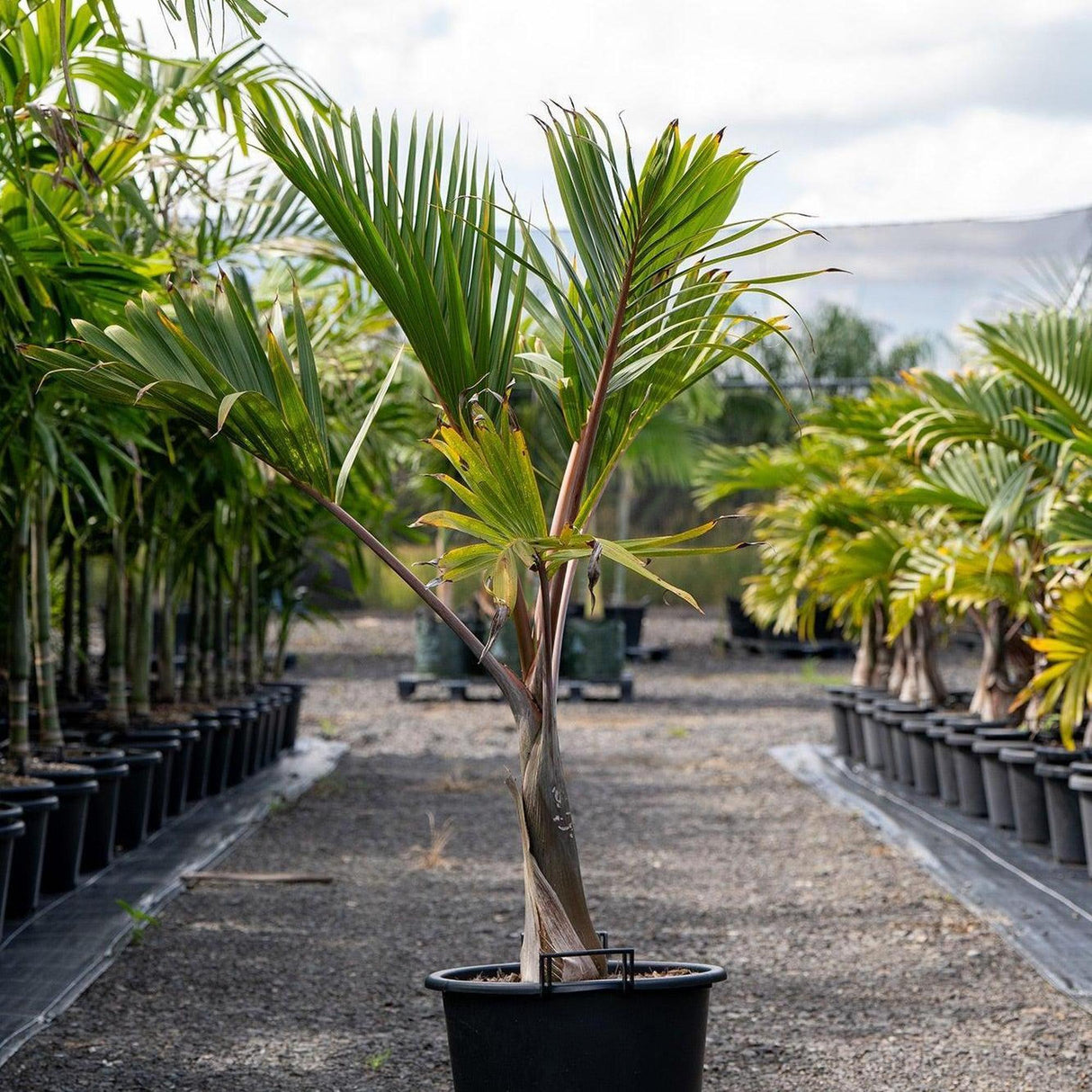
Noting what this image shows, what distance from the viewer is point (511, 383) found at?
189 cm

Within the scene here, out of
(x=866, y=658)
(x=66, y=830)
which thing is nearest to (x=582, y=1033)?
(x=66, y=830)

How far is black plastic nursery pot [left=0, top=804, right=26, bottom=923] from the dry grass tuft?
135 cm

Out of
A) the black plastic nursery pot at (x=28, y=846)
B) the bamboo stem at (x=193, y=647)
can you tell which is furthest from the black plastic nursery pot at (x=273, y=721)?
the black plastic nursery pot at (x=28, y=846)

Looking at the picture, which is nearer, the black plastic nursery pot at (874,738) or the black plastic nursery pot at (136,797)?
the black plastic nursery pot at (136,797)

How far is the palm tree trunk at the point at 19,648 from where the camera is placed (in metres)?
3.13

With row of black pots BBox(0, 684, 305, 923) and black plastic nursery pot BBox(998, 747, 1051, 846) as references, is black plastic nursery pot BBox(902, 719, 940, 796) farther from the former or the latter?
row of black pots BBox(0, 684, 305, 923)

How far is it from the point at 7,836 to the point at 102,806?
93 cm

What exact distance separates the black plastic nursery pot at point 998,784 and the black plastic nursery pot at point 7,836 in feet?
9.67

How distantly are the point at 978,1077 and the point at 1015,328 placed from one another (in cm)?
245

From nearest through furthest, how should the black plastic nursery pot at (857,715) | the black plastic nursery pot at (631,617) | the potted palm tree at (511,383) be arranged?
1. the potted palm tree at (511,383)
2. the black plastic nursery pot at (857,715)
3. the black plastic nursery pot at (631,617)

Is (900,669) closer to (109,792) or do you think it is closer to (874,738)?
(874,738)

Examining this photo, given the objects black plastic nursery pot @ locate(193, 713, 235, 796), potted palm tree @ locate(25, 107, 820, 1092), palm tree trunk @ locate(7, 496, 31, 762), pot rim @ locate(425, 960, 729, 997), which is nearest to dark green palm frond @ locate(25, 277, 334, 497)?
potted palm tree @ locate(25, 107, 820, 1092)

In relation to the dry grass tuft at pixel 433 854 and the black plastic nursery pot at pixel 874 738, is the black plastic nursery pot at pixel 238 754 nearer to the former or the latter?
the dry grass tuft at pixel 433 854

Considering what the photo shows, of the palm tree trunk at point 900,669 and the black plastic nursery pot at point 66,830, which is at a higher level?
the palm tree trunk at point 900,669
